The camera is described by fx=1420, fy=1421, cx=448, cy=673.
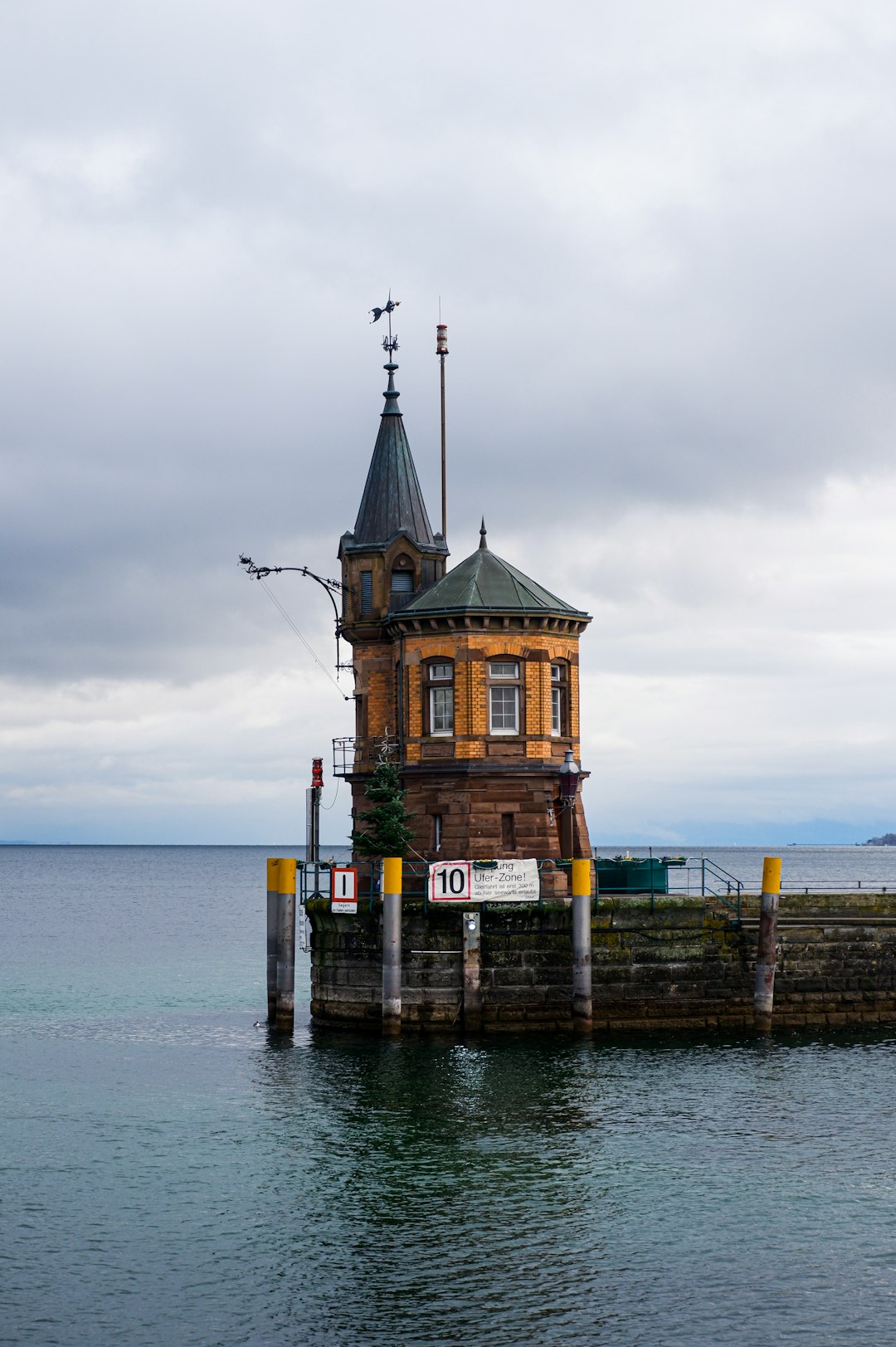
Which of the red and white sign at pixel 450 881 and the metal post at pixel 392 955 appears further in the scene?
the red and white sign at pixel 450 881

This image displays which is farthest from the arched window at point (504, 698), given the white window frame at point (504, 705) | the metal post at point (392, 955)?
the metal post at point (392, 955)

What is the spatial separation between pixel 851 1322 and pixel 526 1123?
40.8ft

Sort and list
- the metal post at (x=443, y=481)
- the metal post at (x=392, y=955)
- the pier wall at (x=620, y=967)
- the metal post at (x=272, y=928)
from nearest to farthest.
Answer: the metal post at (x=392, y=955) < the pier wall at (x=620, y=967) < the metal post at (x=272, y=928) < the metal post at (x=443, y=481)

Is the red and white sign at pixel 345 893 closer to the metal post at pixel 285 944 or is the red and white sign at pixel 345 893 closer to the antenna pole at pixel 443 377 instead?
the metal post at pixel 285 944

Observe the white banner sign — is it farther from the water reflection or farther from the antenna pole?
the antenna pole

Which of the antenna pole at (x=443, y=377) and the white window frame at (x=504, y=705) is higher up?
the antenna pole at (x=443, y=377)

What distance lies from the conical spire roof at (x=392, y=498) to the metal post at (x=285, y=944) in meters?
15.5

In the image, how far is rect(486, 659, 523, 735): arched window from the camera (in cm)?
4997

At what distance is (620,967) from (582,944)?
1.90 meters

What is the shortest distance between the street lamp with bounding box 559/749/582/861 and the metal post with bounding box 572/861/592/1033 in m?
7.01

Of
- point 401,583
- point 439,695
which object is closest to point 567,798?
point 439,695

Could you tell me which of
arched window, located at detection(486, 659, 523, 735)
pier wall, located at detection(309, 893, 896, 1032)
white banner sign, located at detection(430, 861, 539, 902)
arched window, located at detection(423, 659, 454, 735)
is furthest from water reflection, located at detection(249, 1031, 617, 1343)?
arched window, located at detection(486, 659, 523, 735)

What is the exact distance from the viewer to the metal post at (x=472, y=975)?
4291 cm

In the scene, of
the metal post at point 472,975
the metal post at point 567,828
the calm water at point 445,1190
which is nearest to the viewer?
the calm water at point 445,1190
